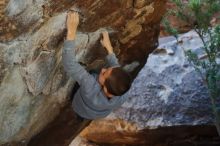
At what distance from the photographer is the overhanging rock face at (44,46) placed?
3.62 metres

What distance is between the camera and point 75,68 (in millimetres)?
3764

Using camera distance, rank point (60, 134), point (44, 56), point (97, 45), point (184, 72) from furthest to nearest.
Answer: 1. point (184, 72)
2. point (60, 134)
3. point (97, 45)
4. point (44, 56)

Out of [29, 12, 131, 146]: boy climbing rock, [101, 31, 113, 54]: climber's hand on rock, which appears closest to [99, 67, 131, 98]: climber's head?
[29, 12, 131, 146]: boy climbing rock

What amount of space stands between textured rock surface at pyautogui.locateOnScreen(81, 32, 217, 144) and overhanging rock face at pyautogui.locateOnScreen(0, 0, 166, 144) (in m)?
2.13

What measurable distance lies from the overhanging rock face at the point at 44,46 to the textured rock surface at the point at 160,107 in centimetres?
213

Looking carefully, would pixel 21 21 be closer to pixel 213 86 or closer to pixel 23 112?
pixel 23 112

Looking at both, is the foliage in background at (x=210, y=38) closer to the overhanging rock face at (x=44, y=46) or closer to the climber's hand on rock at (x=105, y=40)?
the overhanging rock face at (x=44, y=46)

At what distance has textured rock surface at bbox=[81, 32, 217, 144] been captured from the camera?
23.0 ft

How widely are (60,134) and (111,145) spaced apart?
2.46 m

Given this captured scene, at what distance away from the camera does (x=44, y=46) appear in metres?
4.01

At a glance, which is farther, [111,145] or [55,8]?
[111,145]

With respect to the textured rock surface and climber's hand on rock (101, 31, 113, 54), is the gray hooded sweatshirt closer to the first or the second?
climber's hand on rock (101, 31, 113, 54)

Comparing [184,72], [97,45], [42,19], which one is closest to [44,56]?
[42,19]

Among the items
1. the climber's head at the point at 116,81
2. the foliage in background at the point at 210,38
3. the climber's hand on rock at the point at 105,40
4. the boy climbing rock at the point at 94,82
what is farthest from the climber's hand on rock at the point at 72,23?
the foliage in background at the point at 210,38
